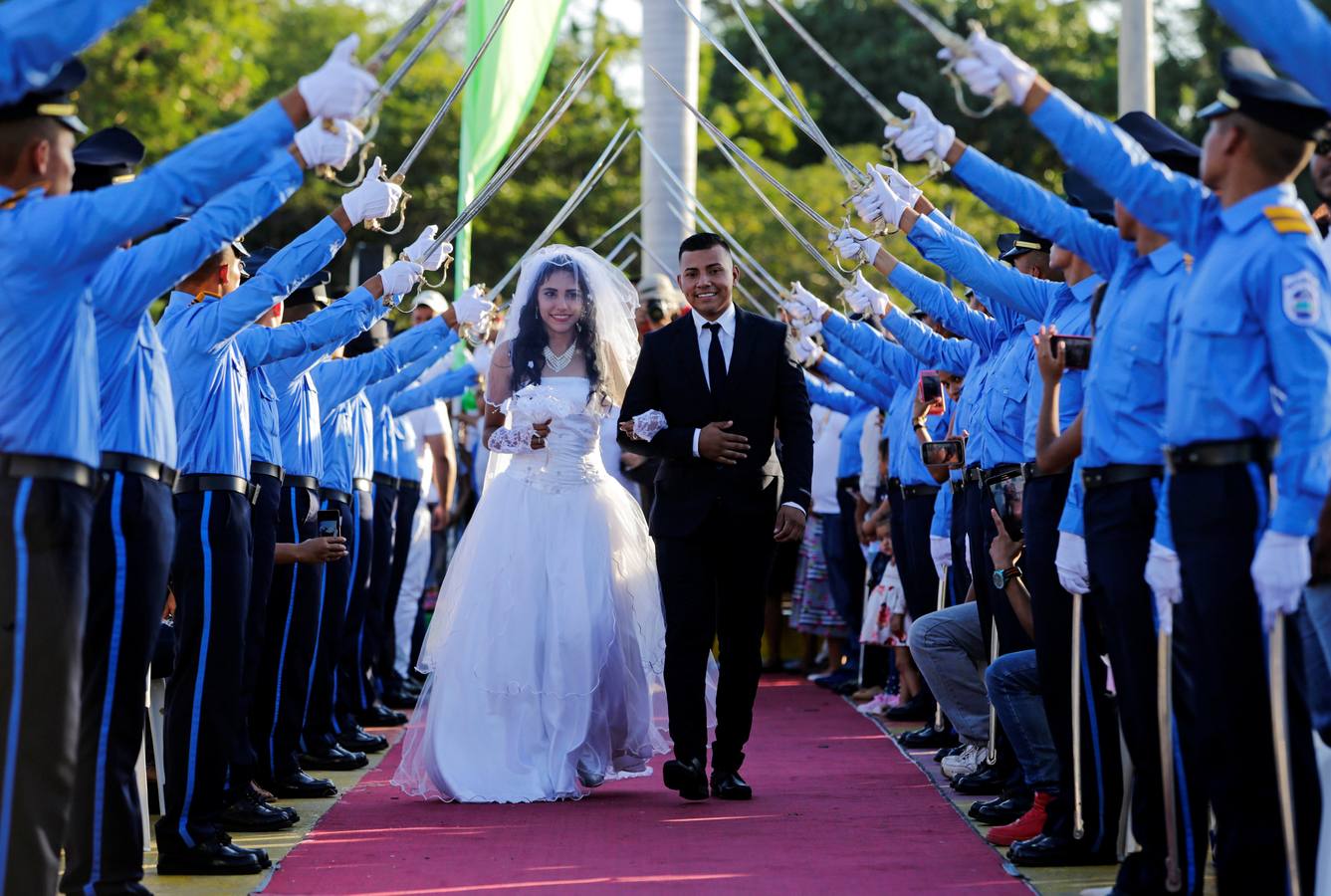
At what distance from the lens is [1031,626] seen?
6.46m

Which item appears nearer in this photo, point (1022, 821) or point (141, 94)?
point (1022, 821)

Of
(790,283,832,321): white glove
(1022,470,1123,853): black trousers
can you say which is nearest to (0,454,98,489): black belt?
(1022,470,1123,853): black trousers

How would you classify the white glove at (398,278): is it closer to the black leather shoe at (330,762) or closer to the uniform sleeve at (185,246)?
the black leather shoe at (330,762)

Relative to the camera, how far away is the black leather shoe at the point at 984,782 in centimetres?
723

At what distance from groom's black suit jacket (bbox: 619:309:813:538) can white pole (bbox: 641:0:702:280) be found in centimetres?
680

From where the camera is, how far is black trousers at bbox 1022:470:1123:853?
18.5 feet

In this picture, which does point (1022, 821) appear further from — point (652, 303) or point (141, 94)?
point (141, 94)

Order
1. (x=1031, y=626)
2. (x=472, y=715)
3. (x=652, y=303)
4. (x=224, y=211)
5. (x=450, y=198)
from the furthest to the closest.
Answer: (x=450, y=198) → (x=652, y=303) → (x=472, y=715) → (x=1031, y=626) → (x=224, y=211)

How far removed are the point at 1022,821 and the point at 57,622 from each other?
3403 millimetres

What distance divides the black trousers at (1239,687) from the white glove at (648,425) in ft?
10.4

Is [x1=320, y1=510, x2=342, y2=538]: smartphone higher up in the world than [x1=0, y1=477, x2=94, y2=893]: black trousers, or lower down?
higher up

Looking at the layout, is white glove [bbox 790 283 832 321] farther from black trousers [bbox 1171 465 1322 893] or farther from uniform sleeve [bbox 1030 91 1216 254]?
black trousers [bbox 1171 465 1322 893]

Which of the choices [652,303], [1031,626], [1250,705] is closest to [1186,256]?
[1250,705]

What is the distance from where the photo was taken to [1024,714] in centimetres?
641
